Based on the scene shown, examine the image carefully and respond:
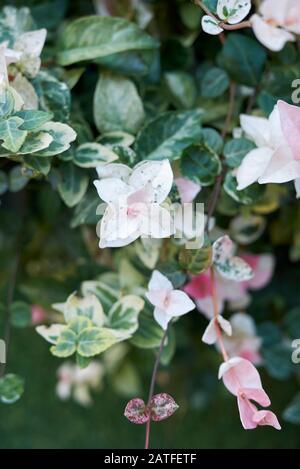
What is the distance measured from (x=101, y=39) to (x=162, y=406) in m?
0.33

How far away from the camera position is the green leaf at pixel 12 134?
0.46 meters

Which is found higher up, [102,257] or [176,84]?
[176,84]

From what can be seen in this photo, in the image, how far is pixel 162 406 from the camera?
0.47 metres

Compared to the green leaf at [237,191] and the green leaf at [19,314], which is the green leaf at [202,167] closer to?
the green leaf at [237,191]

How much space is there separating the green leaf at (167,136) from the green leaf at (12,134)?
0.41ft

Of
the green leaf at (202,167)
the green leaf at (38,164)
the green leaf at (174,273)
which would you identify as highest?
the green leaf at (38,164)

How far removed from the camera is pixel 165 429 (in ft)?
3.44

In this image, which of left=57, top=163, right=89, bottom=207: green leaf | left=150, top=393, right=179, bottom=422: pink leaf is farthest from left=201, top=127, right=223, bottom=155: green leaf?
left=150, top=393, right=179, bottom=422: pink leaf

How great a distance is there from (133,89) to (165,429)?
62cm

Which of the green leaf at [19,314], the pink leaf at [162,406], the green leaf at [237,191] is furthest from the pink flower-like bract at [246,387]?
the green leaf at [19,314]

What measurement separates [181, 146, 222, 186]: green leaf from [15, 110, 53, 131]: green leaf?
0.44ft

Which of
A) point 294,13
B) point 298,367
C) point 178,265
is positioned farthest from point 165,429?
point 294,13

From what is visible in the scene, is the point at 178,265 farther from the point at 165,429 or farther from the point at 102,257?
the point at 165,429

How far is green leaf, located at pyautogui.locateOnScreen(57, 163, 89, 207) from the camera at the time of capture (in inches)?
22.6
